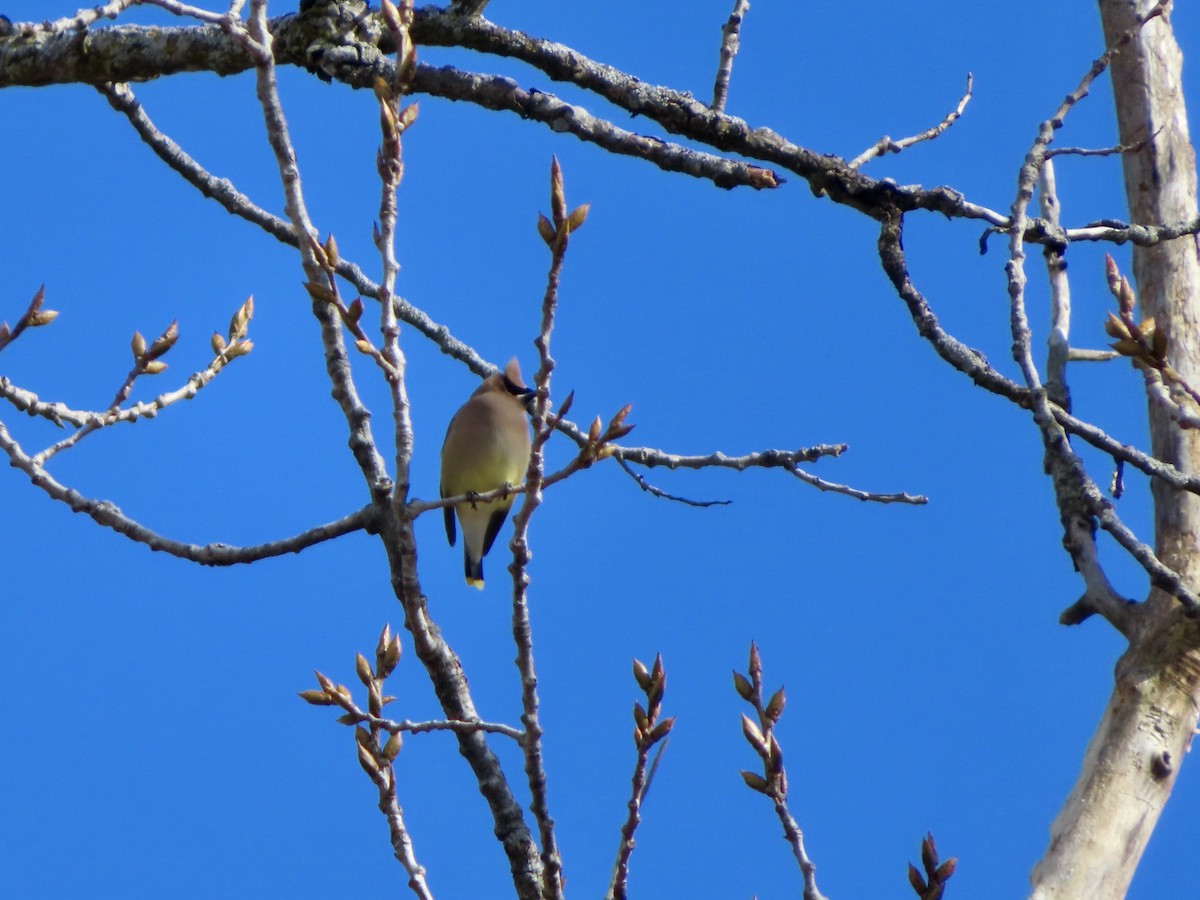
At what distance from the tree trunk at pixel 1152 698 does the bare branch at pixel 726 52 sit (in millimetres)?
1237

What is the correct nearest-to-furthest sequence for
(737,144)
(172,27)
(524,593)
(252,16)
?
(524,593) → (252,16) → (737,144) → (172,27)

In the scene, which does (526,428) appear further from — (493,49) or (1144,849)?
(1144,849)

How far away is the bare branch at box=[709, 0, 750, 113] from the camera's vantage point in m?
3.10

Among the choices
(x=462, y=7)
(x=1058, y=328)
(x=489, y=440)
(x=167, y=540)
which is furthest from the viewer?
(x=489, y=440)

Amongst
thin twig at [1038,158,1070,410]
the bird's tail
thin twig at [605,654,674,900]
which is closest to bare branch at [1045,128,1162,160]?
thin twig at [1038,158,1070,410]

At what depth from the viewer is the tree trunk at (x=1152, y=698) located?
2.51m

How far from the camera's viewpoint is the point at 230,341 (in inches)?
157

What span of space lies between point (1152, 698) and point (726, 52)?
1.71 meters

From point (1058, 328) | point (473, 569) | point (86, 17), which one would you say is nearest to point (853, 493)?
point (1058, 328)

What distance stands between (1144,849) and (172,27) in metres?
2.70

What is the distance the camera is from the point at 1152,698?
2.71 metres

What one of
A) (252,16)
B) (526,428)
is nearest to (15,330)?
(252,16)

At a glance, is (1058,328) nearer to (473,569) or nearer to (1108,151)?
(1108,151)

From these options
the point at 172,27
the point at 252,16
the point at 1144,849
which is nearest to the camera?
the point at 252,16
